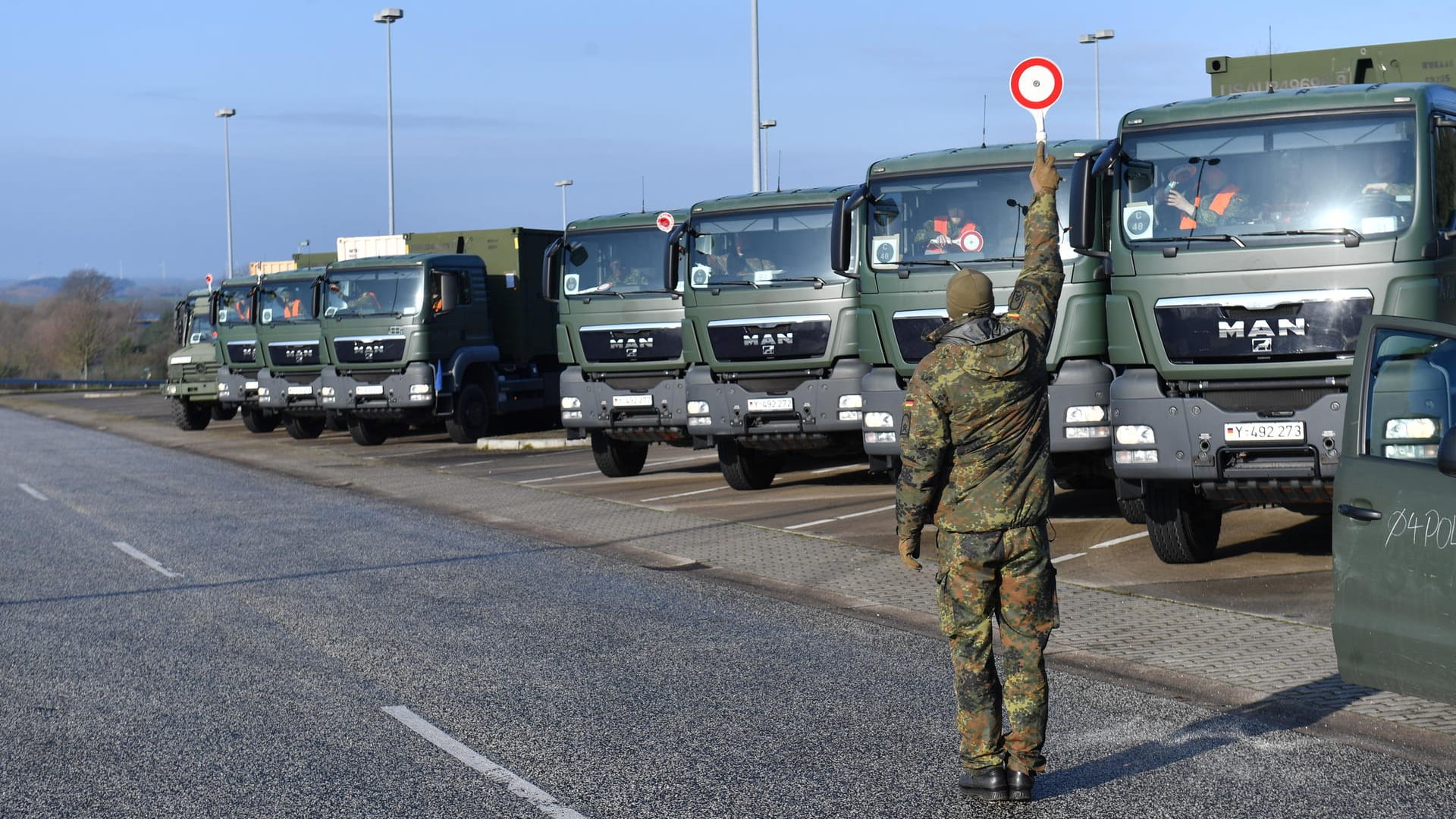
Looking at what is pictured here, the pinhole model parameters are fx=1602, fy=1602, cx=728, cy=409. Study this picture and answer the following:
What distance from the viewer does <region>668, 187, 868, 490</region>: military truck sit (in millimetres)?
15523

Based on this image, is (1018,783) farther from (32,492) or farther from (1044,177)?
(32,492)

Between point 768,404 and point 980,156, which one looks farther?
point 768,404

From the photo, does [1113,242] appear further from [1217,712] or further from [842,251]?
[1217,712]

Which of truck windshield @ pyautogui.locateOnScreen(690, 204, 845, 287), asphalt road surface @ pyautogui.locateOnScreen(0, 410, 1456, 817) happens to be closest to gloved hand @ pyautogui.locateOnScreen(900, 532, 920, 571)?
asphalt road surface @ pyautogui.locateOnScreen(0, 410, 1456, 817)

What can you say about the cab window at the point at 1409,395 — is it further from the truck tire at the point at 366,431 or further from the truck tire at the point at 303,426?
the truck tire at the point at 303,426

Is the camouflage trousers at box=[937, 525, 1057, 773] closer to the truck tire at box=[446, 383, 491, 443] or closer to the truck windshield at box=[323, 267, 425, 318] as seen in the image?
the truck windshield at box=[323, 267, 425, 318]

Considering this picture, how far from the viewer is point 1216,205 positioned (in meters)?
10.5

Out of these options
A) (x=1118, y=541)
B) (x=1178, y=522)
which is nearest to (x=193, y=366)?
(x=1118, y=541)

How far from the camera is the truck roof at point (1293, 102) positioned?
10188 mm

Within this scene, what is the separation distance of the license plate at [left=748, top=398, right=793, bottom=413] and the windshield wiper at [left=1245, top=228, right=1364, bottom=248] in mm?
6163

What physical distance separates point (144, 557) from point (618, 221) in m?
7.44

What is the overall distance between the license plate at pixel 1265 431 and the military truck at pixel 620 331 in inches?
306

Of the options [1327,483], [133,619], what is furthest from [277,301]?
[1327,483]

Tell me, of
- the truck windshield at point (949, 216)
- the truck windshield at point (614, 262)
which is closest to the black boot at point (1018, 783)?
the truck windshield at point (949, 216)
